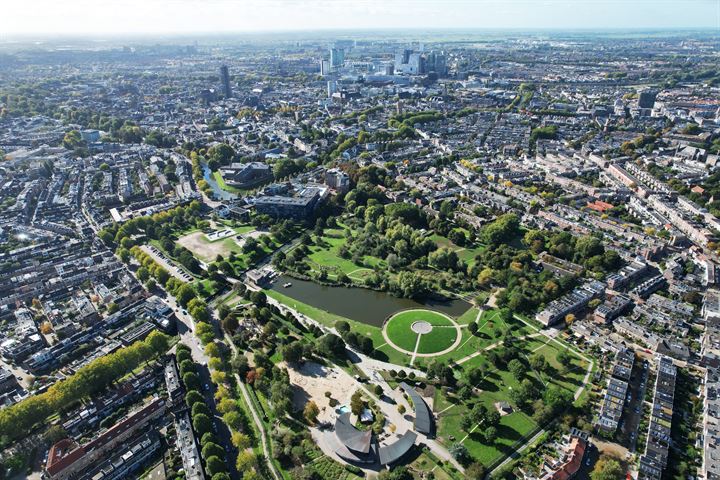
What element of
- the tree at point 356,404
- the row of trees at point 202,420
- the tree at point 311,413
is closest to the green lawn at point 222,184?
the row of trees at point 202,420

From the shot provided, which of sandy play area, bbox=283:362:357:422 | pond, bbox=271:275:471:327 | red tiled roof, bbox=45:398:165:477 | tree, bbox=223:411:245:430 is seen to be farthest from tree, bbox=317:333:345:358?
red tiled roof, bbox=45:398:165:477

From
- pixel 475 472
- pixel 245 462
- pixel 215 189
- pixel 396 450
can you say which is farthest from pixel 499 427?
pixel 215 189

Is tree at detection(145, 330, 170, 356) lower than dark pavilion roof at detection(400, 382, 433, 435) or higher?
higher

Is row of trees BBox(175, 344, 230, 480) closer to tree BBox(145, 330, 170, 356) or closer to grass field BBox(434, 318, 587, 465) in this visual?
tree BBox(145, 330, 170, 356)

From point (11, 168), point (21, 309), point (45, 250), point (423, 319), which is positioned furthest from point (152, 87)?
point (423, 319)

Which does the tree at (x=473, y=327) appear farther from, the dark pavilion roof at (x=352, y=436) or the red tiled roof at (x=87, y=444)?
the red tiled roof at (x=87, y=444)

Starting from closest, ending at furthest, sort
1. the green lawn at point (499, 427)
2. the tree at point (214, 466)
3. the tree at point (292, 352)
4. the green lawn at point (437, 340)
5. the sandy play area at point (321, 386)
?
the tree at point (214, 466), the green lawn at point (499, 427), the sandy play area at point (321, 386), the tree at point (292, 352), the green lawn at point (437, 340)
